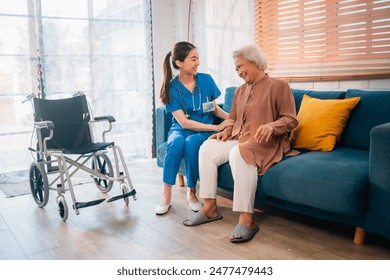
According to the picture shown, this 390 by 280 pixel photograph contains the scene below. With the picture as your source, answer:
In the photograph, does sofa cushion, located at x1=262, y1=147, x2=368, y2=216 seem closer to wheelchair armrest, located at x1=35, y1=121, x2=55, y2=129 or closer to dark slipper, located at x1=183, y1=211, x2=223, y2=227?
dark slipper, located at x1=183, y1=211, x2=223, y2=227

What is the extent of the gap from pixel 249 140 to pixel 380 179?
76cm

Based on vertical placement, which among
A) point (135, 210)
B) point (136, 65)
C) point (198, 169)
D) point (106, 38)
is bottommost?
point (135, 210)

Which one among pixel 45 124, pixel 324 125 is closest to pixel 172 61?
pixel 45 124

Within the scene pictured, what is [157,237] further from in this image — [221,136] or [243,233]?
[221,136]

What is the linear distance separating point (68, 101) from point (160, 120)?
718 millimetres

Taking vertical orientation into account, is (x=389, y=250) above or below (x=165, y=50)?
below

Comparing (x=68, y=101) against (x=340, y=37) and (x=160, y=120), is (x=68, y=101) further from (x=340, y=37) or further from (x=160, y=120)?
(x=340, y=37)

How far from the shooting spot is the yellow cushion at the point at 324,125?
2539mm

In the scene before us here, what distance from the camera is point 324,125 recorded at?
8.34 ft

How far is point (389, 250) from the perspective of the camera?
2.05 m

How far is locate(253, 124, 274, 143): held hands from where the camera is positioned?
7.47 ft
